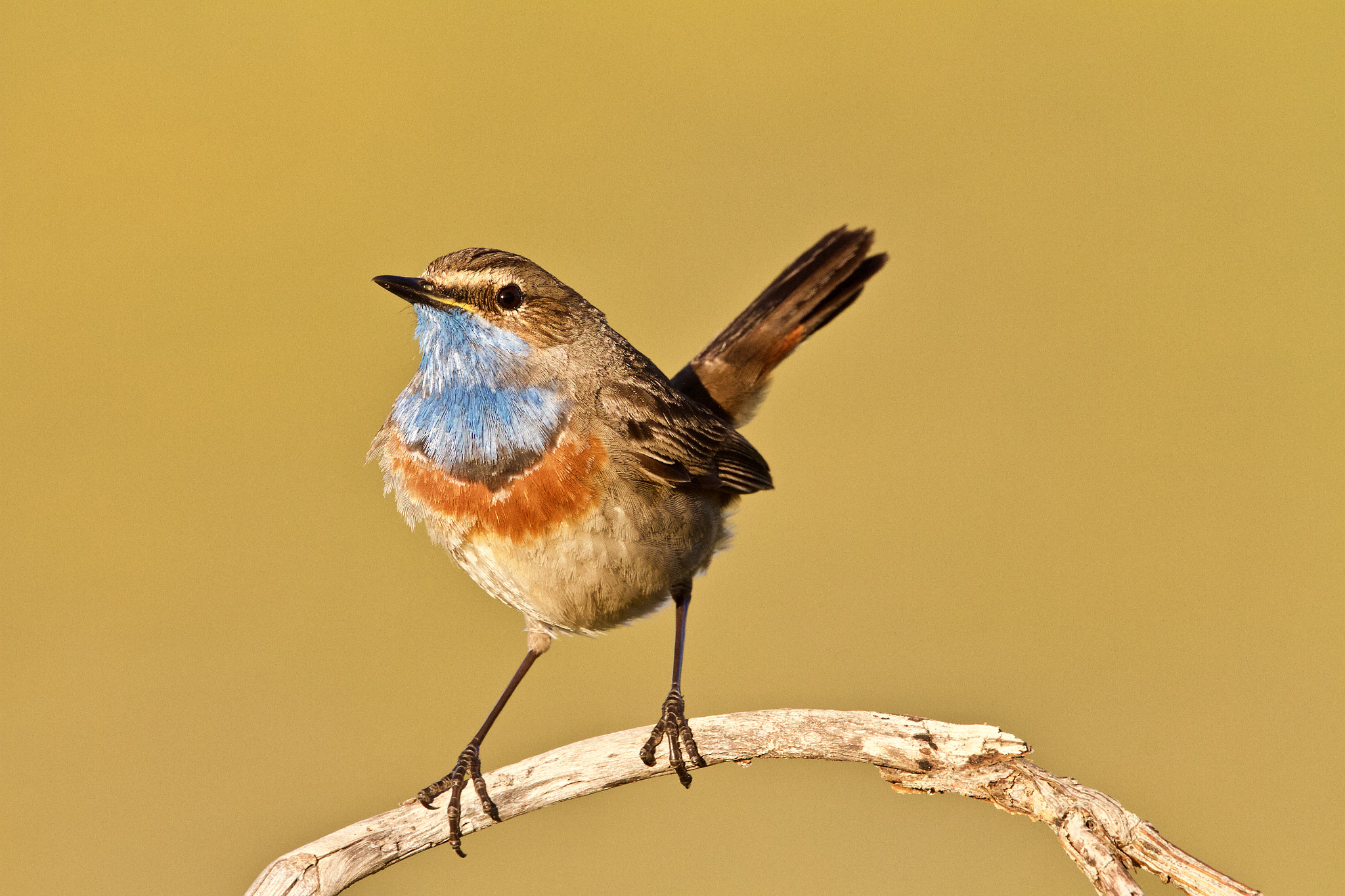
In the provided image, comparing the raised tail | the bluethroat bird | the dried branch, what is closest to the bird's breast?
the bluethroat bird

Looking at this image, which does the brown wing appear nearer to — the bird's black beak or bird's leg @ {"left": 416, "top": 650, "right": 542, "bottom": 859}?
the bird's black beak

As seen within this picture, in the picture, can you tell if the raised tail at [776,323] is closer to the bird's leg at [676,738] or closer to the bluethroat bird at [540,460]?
the bluethroat bird at [540,460]

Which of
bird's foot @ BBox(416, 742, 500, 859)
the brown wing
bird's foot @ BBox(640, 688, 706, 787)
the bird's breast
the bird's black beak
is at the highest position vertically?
the bird's black beak

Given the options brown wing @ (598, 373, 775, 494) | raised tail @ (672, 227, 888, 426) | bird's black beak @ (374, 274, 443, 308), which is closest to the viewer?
bird's black beak @ (374, 274, 443, 308)

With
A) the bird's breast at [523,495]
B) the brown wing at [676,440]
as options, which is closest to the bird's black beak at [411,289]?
the bird's breast at [523,495]

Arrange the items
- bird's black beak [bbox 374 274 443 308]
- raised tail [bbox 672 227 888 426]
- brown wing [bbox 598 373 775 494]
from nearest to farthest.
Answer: bird's black beak [bbox 374 274 443 308], brown wing [bbox 598 373 775 494], raised tail [bbox 672 227 888 426]

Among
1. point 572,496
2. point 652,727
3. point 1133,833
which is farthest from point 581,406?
point 1133,833

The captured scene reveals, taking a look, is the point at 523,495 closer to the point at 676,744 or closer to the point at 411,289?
the point at 411,289

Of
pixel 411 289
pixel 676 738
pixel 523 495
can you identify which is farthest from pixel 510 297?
pixel 676 738
